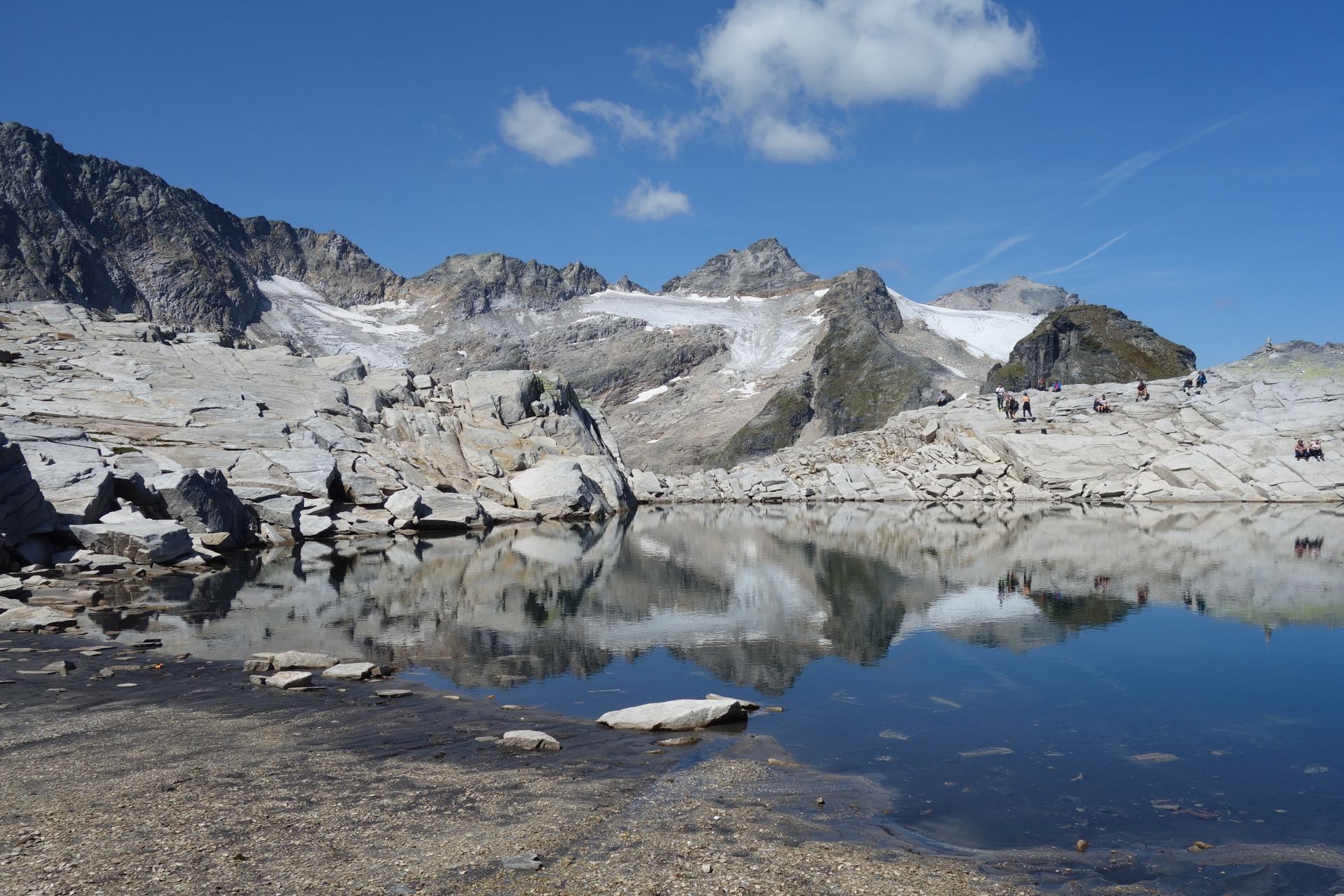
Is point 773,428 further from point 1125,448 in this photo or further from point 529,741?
point 529,741

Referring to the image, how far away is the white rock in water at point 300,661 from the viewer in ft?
49.5

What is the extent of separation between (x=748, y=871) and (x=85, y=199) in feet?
744

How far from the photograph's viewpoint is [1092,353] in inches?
3501

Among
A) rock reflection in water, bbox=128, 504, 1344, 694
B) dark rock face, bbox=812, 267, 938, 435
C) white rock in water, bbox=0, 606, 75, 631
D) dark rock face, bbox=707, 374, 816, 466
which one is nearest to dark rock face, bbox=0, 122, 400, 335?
dark rock face, bbox=707, 374, 816, 466

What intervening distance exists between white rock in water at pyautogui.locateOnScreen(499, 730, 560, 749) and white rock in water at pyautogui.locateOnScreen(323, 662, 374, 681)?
4.84 m

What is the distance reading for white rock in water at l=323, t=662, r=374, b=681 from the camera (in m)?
14.6

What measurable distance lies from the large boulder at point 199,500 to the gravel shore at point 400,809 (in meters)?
22.5

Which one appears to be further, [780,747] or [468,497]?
[468,497]

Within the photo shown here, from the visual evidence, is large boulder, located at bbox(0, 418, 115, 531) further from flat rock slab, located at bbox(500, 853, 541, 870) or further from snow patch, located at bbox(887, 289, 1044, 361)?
snow patch, located at bbox(887, 289, 1044, 361)

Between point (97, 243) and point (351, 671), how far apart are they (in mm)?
208915

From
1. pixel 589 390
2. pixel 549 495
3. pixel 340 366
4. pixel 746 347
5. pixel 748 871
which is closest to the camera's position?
pixel 748 871

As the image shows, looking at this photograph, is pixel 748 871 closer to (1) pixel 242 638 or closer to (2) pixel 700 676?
(2) pixel 700 676

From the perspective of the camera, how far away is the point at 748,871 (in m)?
6.87

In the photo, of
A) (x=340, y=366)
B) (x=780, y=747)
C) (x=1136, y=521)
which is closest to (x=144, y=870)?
(x=780, y=747)
